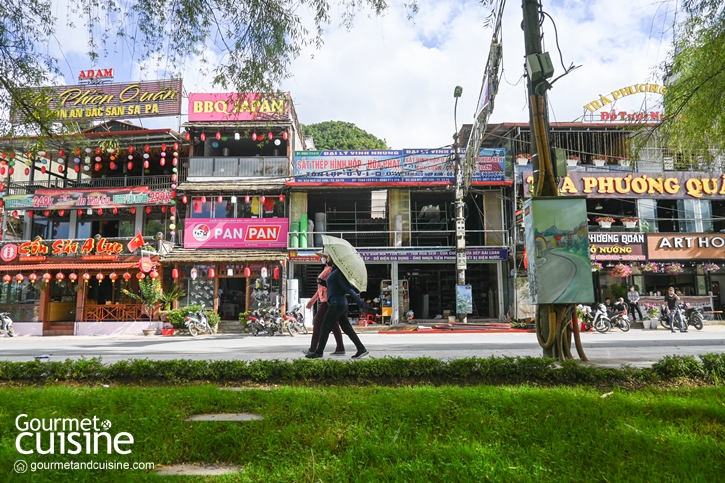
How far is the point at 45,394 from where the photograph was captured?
181 inches

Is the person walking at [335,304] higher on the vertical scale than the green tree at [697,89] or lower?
lower

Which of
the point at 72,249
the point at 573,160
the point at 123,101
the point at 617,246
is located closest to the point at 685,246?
the point at 617,246

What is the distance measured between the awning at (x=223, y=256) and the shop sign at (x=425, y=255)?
12.4 feet

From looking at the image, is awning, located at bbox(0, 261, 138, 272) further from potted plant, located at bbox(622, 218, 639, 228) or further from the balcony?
potted plant, located at bbox(622, 218, 639, 228)

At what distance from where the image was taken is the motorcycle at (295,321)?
18.1 metres

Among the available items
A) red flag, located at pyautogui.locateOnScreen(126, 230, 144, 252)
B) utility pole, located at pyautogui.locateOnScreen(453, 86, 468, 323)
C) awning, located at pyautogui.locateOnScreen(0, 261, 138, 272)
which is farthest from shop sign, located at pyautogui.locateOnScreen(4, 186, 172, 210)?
utility pole, located at pyautogui.locateOnScreen(453, 86, 468, 323)

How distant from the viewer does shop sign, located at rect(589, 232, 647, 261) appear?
2072cm

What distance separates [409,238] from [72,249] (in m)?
14.6

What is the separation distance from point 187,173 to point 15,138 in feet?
49.1

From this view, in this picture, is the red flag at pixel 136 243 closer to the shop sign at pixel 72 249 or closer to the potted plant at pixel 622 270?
the shop sign at pixel 72 249

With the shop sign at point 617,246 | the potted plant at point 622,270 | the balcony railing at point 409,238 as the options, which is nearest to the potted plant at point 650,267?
the shop sign at point 617,246

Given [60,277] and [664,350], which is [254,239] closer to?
[60,277]

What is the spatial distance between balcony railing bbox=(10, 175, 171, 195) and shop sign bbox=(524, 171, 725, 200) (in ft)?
61.8

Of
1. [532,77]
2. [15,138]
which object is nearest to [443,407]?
[532,77]
